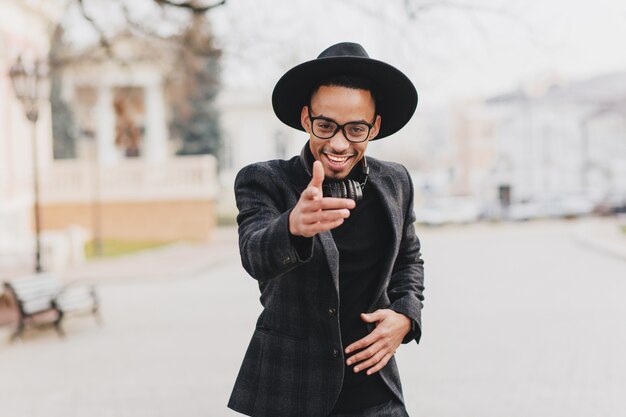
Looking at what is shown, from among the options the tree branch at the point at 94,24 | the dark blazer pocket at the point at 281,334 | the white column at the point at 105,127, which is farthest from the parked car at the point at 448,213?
the dark blazer pocket at the point at 281,334

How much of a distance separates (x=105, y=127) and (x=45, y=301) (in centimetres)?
2235

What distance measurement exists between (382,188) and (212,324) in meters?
8.51

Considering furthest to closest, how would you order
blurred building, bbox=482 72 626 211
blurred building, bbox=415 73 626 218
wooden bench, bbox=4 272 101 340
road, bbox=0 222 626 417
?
1. blurred building, bbox=482 72 626 211
2. blurred building, bbox=415 73 626 218
3. wooden bench, bbox=4 272 101 340
4. road, bbox=0 222 626 417

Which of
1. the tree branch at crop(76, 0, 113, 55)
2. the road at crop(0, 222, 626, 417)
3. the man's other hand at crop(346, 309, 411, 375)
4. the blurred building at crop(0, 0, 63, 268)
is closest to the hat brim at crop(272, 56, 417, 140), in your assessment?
the man's other hand at crop(346, 309, 411, 375)

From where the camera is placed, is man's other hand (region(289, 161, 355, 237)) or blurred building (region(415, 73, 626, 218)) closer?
man's other hand (region(289, 161, 355, 237))

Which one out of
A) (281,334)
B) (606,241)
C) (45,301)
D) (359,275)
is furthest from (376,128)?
(606,241)

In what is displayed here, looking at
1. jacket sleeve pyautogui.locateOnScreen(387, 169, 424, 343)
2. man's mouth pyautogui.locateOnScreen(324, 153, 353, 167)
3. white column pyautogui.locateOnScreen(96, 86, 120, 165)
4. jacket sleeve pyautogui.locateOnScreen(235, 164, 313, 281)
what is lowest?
jacket sleeve pyautogui.locateOnScreen(387, 169, 424, 343)

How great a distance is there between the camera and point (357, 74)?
2.06 m

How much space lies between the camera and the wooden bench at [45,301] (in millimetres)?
9586

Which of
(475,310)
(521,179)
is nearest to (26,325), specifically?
(475,310)

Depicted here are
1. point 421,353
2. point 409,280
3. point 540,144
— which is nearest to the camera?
point 409,280

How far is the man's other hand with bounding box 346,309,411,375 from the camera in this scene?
2.09 m

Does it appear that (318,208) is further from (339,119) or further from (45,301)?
(45,301)

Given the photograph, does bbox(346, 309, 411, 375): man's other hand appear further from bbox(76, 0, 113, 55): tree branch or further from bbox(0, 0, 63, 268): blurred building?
bbox(0, 0, 63, 268): blurred building
